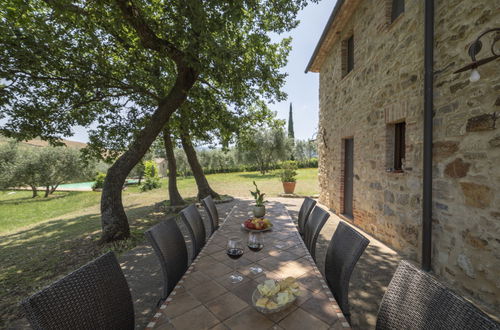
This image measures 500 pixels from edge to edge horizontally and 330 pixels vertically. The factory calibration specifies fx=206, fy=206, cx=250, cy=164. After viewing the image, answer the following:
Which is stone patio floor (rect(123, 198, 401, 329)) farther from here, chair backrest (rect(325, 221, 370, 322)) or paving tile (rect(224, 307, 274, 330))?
paving tile (rect(224, 307, 274, 330))

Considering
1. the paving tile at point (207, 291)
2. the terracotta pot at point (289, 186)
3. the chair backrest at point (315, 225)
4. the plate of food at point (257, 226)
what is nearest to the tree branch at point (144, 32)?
the plate of food at point (257, 226)

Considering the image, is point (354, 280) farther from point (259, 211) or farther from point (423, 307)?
point (423, 307)

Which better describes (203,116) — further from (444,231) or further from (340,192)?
(444,231)

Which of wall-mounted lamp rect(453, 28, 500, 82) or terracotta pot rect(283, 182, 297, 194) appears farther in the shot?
terracotta pot rect(283, 182, 297, 194)

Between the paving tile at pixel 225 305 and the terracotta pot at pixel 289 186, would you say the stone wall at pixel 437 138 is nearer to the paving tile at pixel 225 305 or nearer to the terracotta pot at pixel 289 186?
the paving tile at pixel 225 305

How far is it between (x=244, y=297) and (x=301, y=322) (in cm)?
36

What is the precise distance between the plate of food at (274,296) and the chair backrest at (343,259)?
22.5 inches

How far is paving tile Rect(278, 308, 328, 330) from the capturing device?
989mm

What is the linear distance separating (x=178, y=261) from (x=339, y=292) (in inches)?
55.2

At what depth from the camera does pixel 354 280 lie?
2.76 metres

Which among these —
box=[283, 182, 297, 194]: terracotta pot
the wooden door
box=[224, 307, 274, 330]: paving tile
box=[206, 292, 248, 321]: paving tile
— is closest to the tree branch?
box=[206, 292, 248, 321]: paving tile

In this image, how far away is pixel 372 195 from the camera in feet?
14.0

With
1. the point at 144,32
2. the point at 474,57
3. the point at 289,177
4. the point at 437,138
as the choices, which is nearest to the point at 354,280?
the point at 437,138

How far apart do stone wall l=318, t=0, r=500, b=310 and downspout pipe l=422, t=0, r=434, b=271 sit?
0.06 metres
